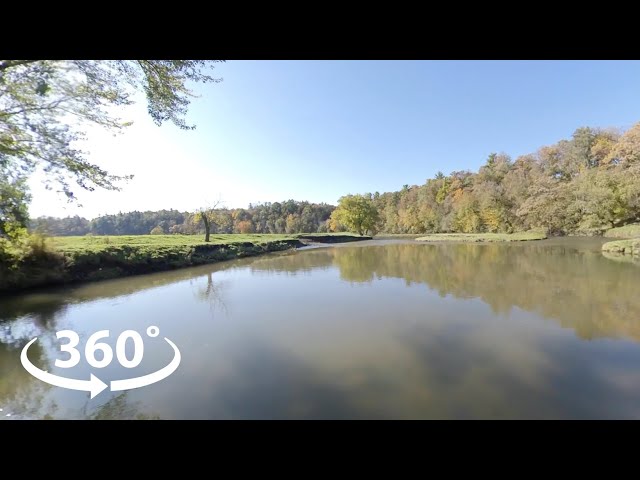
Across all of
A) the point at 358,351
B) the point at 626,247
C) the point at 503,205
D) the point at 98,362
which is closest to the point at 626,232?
the point at 626,247

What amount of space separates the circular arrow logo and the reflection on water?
0.10m

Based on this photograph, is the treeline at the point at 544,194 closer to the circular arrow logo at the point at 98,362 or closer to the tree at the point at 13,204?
the circular arrow logo at the point at 98,362

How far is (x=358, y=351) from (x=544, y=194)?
110 feet

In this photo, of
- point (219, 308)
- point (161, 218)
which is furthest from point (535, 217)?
point (161, 218)

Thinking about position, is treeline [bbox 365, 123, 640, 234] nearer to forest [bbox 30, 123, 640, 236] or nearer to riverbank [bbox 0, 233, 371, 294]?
forest [bbox 30, 123, 640, 236]

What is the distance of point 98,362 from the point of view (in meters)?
3.80

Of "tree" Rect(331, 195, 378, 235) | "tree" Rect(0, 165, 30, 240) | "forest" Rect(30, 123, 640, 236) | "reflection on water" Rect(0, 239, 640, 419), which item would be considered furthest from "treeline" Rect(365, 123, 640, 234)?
"tree" Rect(0, 165, 30, 240)

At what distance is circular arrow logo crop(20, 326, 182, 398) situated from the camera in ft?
10.7

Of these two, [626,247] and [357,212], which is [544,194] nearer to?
[626,247]


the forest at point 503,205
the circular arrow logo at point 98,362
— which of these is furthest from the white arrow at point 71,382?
the forest at point 503,205
